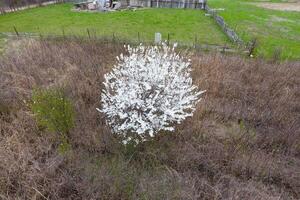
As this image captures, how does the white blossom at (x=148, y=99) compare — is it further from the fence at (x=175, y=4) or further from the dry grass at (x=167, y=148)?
the fence at (x=175, y=4)

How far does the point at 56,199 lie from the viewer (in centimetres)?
361

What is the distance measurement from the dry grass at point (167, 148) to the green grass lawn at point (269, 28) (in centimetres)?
316

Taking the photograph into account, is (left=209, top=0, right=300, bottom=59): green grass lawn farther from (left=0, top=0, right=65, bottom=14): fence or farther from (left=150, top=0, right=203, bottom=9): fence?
(left=0, top=0, right=65, bottom=14): fence

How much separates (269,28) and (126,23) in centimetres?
740

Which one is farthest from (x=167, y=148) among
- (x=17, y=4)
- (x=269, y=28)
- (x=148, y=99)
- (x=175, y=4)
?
(x=17, y=4)

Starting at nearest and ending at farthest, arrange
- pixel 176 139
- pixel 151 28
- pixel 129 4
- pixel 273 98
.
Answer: pixel 176 139 < pixel 273 98 < pixel 151 28 < pixel 129 4

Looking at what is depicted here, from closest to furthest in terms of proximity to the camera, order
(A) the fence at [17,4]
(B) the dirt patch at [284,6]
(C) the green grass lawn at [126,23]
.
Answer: (C) the green grass lawn at [126,23] < (A) the fence at [17,4] < (B) the dirt patch at [284,6]

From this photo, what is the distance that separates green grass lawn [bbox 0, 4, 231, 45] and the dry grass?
4626mm

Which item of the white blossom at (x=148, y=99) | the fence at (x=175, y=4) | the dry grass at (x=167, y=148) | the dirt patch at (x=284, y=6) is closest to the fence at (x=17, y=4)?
the fence at (x=175, y=4)

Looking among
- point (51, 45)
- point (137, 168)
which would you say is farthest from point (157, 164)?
point (51, 45)

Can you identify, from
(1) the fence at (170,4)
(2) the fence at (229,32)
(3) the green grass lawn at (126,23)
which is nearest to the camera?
(2) the fence at (229,32)

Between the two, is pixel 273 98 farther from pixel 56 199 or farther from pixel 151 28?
pixel 151 28

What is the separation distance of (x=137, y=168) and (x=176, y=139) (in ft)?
3.31

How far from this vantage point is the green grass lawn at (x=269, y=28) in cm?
978
